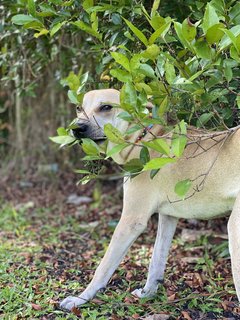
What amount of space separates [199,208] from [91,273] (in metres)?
1.29

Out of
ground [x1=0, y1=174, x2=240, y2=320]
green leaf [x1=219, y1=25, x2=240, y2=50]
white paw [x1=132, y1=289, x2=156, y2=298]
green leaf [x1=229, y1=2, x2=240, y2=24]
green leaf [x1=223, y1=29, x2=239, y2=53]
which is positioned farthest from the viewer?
white paw [x1=132, y1=289, x2=156, y2=298]

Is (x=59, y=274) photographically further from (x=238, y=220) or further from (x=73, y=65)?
(x=73, y=65)

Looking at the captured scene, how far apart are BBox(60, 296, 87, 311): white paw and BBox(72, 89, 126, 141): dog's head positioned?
1060mm

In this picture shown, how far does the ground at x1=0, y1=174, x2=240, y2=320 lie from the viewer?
3854 millimetres

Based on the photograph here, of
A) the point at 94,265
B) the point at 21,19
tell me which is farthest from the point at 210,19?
the point at 94,265

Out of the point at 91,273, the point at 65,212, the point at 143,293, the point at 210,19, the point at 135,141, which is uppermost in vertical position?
the point at 210,19

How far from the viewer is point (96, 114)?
3924 mm

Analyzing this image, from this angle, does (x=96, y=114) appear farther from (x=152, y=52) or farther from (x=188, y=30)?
(x=188, y=30)

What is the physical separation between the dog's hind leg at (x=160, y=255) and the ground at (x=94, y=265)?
0.32ft

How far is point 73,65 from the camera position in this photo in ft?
20.2

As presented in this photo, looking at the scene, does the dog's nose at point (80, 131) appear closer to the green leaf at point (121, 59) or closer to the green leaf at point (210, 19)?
the green leaf at point (121, 59)

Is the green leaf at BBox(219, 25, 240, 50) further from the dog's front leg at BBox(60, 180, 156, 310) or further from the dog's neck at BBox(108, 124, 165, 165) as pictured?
the dog's front leg at BBox(60, 180, 156, 310)

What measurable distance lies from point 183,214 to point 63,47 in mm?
2963

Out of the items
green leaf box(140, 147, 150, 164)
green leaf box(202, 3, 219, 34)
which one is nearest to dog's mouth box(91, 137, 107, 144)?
green leaf box(140, 147, 150, 164)
